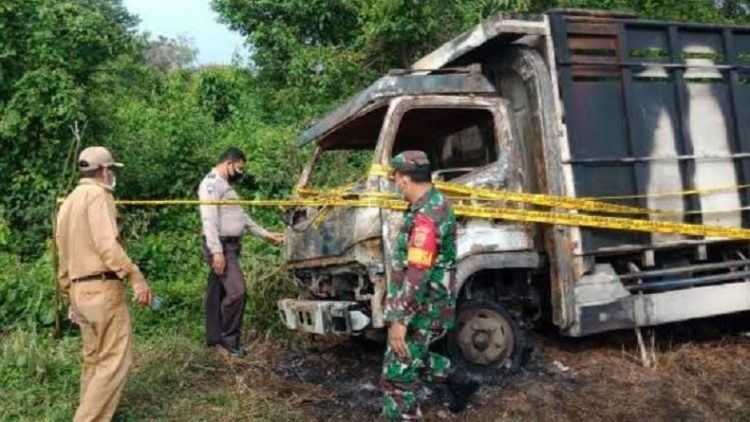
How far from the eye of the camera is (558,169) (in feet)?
18.3

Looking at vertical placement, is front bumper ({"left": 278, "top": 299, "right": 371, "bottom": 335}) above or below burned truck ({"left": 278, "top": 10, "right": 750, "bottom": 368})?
below

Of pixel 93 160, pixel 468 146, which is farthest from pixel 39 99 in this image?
pixel 468 146

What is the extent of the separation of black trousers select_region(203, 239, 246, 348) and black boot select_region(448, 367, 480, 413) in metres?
1.87

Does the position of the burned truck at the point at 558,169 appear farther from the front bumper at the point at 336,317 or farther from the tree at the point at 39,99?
the tree at the point at 39,99

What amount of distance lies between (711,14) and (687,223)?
653 centimetres

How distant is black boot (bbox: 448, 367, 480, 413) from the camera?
4.77 metres

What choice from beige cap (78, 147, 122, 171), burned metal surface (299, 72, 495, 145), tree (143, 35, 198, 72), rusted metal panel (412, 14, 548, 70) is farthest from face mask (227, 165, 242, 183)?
tree (143, 35, 198, 72)

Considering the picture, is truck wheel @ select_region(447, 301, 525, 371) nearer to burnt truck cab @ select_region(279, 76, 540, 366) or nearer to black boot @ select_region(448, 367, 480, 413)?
burnt truck cab @ select_region(279, 76, 540, 366)

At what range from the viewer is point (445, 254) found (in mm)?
4355

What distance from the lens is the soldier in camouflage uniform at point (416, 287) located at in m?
4.16

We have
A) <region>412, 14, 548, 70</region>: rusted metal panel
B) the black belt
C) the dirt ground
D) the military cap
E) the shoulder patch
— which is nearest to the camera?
the shoulder patch

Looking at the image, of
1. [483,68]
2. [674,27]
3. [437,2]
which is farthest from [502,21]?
[437,2]

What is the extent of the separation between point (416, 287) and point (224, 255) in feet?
7.26

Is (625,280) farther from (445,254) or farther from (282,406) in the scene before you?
(282,406)
